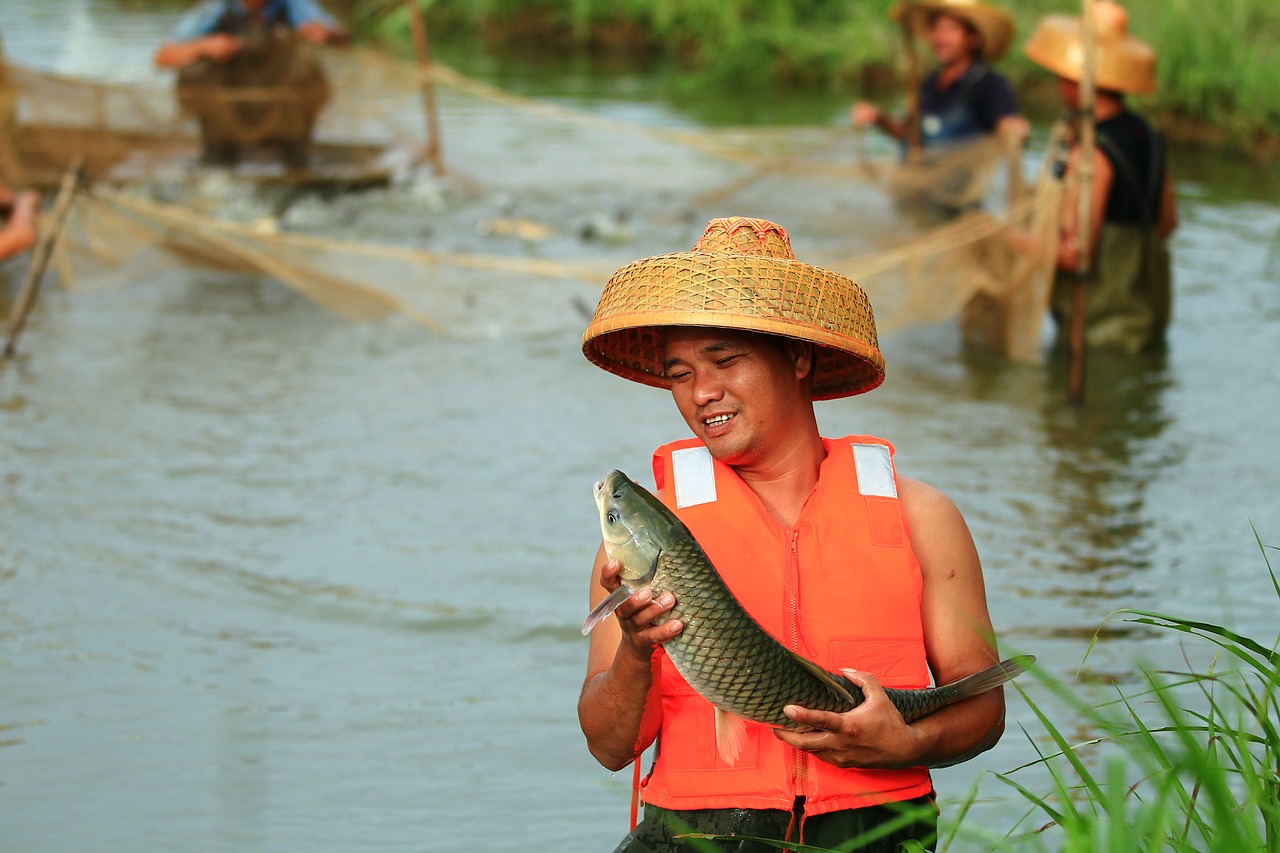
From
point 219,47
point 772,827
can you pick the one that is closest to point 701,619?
point 772,827

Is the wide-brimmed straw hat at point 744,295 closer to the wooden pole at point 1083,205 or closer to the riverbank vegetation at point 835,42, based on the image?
the wooden pole at point 1083,205

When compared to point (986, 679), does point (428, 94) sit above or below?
below

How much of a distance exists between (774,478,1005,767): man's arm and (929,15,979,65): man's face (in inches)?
261

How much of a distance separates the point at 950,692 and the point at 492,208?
28.2 feet

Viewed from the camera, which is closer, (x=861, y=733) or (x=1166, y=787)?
(x=1166, y=787)

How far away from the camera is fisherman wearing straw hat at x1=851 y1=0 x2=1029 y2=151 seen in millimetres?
8477

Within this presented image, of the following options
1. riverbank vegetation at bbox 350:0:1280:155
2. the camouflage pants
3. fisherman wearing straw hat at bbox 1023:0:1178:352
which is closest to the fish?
the camouflage pants

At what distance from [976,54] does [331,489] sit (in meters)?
5.11

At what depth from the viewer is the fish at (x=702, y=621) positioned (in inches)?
82.5

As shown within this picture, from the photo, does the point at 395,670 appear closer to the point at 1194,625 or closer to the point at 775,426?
the point at 775,426

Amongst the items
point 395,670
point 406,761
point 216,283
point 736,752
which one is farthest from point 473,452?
point 736,752

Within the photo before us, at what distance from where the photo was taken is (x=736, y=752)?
2281mm

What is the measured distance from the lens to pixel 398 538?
209 inches

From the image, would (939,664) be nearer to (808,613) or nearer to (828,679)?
(808,613)
